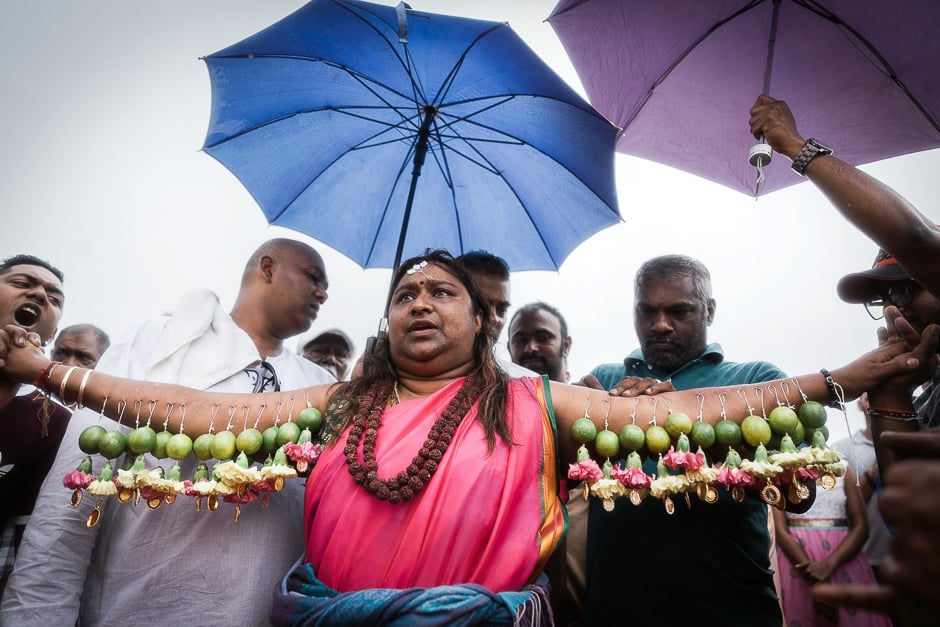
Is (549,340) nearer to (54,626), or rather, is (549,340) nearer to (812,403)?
(812,403)

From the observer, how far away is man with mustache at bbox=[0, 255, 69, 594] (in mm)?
2885

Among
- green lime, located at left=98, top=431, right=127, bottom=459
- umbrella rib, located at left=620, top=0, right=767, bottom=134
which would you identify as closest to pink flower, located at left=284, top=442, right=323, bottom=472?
green lime, located at left=98, top=431, right=127, bottom=459

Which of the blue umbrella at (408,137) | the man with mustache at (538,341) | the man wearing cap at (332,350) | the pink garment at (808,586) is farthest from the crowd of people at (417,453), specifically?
the man wearing cap at (332,350)

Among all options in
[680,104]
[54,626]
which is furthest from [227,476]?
[680,104]

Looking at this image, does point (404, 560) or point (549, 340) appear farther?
point (549, 340)

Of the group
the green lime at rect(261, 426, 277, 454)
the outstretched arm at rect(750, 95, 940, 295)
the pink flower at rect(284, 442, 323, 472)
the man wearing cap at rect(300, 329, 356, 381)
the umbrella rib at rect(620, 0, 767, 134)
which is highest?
the umbrella rib at rect(620, 0, 767, 134)

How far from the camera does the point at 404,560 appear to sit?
2072 millimetres

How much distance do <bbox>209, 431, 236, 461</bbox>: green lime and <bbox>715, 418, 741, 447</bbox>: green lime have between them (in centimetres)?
208

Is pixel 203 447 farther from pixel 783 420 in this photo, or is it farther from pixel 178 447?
pixel 783 420

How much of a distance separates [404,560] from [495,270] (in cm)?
227

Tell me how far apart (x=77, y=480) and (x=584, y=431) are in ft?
7.19

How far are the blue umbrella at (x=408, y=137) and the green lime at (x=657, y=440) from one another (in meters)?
1.82

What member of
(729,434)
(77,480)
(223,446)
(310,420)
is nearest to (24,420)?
(77,480)

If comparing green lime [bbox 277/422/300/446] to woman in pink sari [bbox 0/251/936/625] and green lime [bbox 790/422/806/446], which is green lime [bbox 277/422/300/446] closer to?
woman in pink sari [bbox 0/251/936/625]
